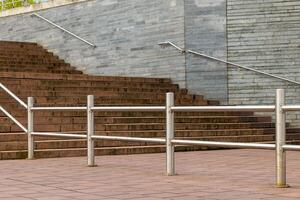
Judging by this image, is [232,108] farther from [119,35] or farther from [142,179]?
[119,35]

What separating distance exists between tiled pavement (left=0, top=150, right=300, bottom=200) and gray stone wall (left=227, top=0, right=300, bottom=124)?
7.75 meters

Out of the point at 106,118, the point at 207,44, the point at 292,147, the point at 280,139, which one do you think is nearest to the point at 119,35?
the point at 207,44

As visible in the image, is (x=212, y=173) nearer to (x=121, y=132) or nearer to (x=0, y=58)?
(x=121, y=132)

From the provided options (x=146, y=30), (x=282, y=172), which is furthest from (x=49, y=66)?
(x=282, y=172)

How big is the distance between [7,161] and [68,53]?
14.1 m

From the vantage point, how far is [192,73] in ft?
68.3

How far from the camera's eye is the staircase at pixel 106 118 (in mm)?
12703

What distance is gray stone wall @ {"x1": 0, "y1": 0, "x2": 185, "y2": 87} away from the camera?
21.4 metres

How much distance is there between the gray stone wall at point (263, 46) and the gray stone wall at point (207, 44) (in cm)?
26

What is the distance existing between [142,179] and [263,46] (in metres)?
12.2

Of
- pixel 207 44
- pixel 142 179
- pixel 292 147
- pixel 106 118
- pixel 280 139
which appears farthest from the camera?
pixel 207 44

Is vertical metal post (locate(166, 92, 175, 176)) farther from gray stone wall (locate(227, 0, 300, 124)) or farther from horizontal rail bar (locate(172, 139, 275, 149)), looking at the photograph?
gray stone wall (locate(227, 0, 300, 124))

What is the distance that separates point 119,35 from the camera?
2325 cm

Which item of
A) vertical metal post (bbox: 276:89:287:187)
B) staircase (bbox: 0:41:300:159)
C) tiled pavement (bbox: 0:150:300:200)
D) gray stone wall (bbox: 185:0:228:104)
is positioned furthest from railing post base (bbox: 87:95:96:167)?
gray stone wall (bbox: 185:0:228:104)
